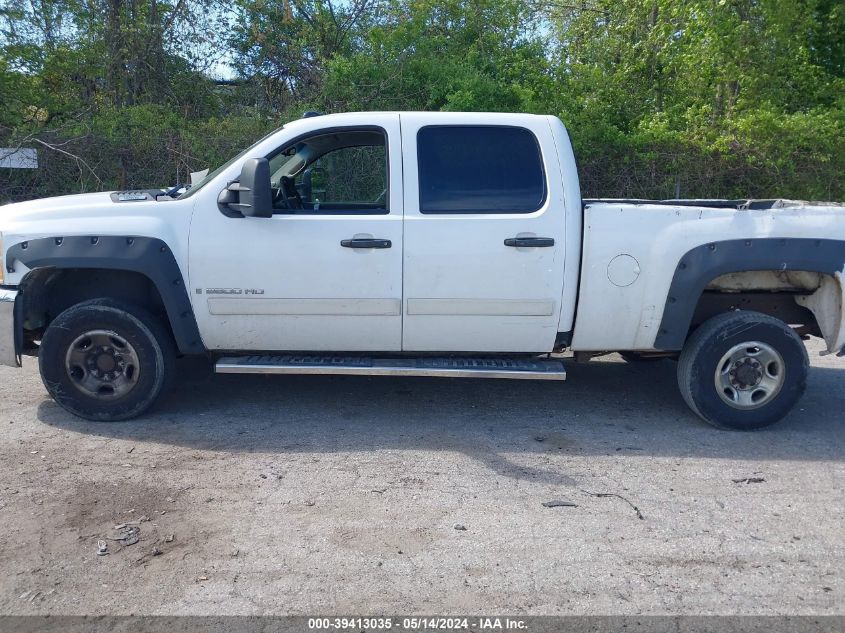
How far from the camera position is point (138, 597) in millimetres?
3260

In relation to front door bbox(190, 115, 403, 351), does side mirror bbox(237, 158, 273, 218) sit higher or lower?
higher

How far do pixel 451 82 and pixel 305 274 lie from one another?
817 centimetres

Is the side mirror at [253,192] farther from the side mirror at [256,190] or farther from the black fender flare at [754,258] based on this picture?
the black fender flare at [754,258]

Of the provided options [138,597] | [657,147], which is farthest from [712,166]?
[138,597]

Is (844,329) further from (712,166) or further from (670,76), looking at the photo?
(670,76)

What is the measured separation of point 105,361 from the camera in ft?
16.9

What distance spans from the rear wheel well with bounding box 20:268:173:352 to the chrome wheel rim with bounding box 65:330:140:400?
1.01 ft

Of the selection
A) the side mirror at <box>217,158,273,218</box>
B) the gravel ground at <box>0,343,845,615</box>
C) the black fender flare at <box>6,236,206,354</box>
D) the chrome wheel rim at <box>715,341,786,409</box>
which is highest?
the side mirror at <box>217,158,273,218</box>

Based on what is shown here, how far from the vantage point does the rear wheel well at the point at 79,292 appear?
525cm

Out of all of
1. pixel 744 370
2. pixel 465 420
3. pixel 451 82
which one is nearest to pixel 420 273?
pixel 465 420

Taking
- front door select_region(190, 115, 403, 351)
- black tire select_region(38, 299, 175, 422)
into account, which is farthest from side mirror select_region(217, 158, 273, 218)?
black tire select_region(38, 299, 175, 422)

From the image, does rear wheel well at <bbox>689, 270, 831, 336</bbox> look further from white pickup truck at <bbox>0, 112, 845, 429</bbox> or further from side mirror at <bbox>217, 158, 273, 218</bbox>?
side mirror at <bbox>217, 158, 273, 218</bbox>

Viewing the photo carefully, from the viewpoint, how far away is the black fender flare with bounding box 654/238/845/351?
503cm

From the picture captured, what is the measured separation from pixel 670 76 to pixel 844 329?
966 centimetres
